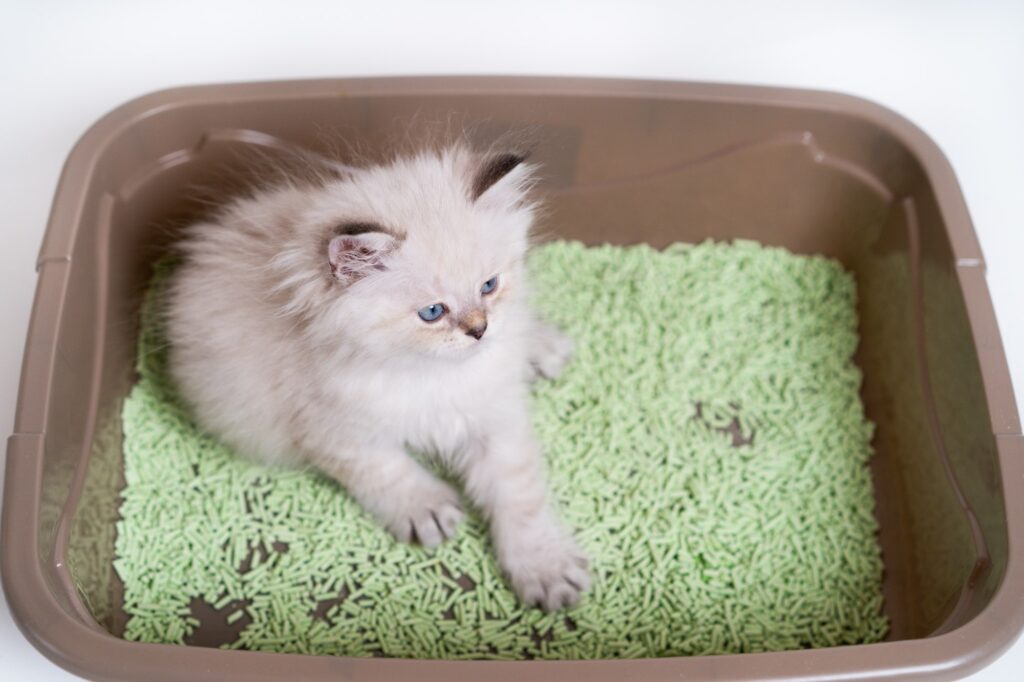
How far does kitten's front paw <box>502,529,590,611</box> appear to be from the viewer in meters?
1.77

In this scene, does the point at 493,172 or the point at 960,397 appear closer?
the point at 493,172

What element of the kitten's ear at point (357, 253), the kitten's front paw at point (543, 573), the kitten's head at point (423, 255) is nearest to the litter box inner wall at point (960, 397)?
the kitten's front paw at point (543, 573)

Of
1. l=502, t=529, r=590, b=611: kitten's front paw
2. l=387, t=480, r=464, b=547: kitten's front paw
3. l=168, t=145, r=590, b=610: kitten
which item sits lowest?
l=502, t=529, r=590, b=611: kitten's front paw

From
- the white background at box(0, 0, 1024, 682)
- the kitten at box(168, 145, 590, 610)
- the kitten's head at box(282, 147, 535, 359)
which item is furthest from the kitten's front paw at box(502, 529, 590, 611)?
the white background at box(0, 0, 1024, 682)

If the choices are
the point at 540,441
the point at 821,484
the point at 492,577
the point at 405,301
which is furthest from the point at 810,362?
the point at 405,301

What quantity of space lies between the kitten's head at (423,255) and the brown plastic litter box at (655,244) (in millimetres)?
360

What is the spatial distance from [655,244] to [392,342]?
1054 mm

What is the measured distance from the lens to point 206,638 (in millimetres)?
1782

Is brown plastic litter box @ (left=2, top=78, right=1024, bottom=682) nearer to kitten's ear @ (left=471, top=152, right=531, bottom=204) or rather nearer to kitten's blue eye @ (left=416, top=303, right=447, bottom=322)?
kitten's ear @ (left=471, top=152, right=531, bottom=204)

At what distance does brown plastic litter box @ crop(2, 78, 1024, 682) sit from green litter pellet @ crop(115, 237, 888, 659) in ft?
0.24

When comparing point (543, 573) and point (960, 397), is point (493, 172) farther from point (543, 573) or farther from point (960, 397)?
point (960, 397)

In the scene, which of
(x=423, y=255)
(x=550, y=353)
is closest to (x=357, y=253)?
(x=423, y=255)

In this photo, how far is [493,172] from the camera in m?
1.41

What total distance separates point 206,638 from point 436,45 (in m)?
1.41
